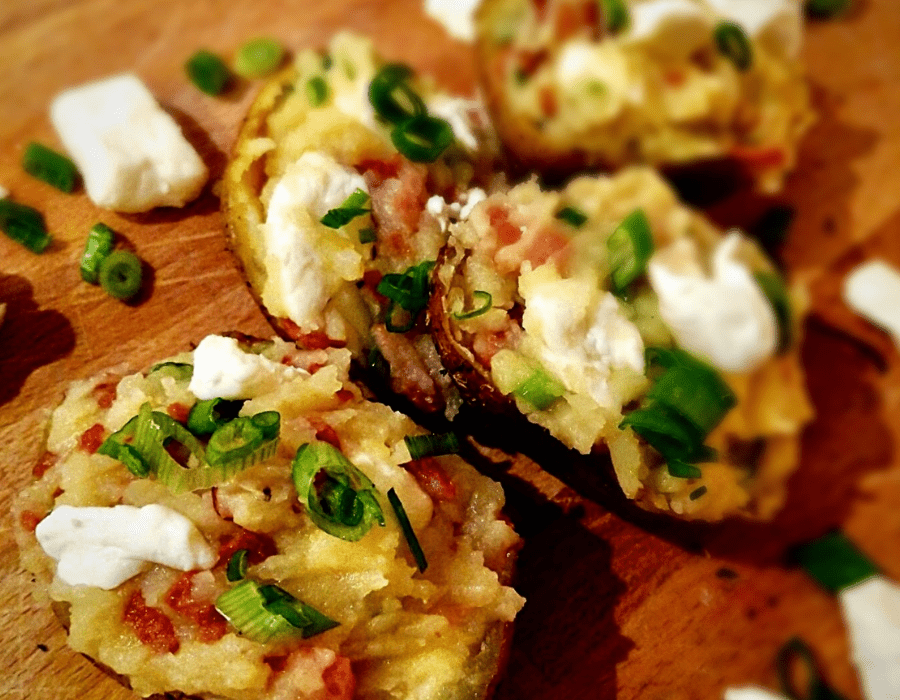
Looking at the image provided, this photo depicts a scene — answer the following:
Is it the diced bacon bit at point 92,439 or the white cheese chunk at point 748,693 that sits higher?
the diced bacon bit at point 92,439

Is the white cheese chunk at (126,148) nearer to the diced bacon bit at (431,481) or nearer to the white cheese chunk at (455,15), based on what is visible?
the white cheese chunk at (455,15)

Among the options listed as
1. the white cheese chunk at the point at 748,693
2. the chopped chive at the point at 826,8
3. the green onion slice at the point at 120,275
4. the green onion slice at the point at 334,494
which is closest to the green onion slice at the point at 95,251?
the green onion slice at the point at 120,275

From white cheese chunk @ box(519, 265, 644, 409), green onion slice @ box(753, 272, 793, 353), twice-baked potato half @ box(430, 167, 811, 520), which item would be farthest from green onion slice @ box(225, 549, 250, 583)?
green onion slice @ box(753, 272, 793, 353)

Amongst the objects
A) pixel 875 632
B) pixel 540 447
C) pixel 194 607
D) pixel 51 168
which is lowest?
pixel 875 632

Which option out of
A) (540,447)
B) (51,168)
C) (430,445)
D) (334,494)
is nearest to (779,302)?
(540,447)

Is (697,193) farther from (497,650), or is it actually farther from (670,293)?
(497,650)

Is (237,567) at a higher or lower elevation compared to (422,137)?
lower

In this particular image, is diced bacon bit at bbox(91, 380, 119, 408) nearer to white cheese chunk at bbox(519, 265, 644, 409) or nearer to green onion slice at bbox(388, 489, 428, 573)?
green onion slice at bbox(388, 489, 428, 573)

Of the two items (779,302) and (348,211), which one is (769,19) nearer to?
(779,302)
